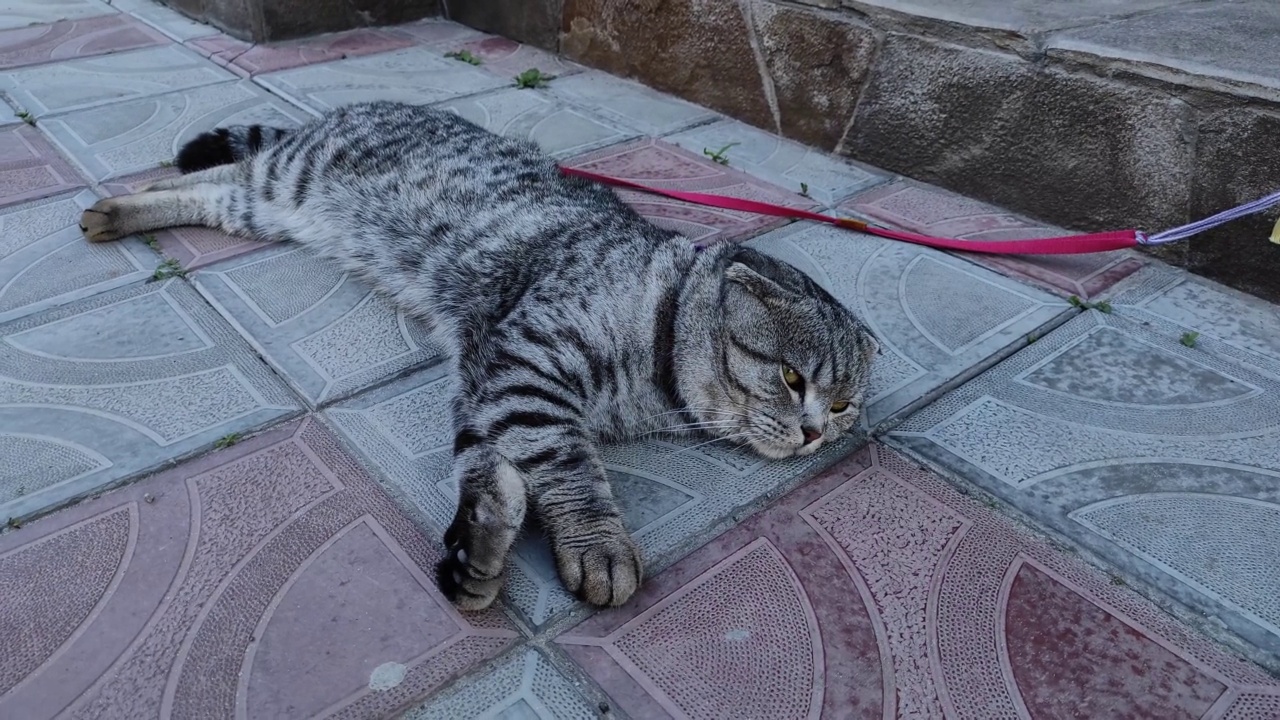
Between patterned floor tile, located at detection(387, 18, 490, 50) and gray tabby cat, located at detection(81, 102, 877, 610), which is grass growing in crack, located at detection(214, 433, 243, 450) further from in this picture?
patterned floor tile, located at detection(387, 18, 490, 50)

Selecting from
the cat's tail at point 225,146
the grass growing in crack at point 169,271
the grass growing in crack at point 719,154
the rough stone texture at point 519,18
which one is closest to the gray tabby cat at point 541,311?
the cat's tail at point 225,146

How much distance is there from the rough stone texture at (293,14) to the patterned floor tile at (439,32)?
0.24ft

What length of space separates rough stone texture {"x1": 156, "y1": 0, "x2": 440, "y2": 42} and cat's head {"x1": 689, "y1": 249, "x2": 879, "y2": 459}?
3455 millimetres

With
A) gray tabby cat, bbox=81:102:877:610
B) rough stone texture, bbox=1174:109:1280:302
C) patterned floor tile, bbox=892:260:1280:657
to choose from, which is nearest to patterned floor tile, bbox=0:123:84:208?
gray tabby cat, bbox=81:102:877:610

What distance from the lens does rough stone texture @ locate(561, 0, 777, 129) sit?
Result: 3732 millimetres

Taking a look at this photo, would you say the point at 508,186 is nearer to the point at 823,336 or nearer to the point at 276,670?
the point at 823,336

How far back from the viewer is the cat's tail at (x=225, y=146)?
10.0ft

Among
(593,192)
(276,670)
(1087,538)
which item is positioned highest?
(593,192)

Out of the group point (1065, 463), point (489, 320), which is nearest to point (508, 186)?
point (489, 320)

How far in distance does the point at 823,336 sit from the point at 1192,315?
4.45ft

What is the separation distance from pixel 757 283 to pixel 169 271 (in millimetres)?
1769

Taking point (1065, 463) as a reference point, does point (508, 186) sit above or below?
above

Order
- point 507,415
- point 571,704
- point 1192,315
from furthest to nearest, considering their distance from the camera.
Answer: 1. point 1192,315
2. point 507,415
3. point 571,704

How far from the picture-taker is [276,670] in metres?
1.46
